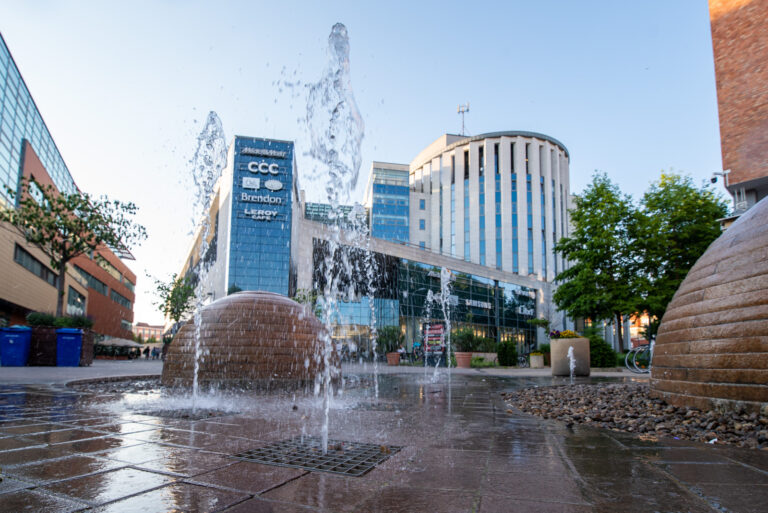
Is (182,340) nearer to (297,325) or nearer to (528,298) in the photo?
(297,325)

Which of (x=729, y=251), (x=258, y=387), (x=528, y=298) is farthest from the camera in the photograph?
(x=528, y=298)

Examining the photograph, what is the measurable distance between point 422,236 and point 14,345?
52302 millimetres

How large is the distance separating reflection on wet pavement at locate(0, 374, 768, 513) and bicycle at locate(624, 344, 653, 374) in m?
9.34

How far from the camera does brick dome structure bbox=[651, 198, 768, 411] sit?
169 inches

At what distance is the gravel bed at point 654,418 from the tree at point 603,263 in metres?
18.7

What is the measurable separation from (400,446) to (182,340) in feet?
18.8

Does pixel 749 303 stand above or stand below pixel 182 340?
above

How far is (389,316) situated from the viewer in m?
40.1

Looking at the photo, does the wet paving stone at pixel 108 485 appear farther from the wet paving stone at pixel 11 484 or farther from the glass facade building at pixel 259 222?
the glass facade building at pixel 259 222

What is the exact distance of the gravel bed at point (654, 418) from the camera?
12.8 feet

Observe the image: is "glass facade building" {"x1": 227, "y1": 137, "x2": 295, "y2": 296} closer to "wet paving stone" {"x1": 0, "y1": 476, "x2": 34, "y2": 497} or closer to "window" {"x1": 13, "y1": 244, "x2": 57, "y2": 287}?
"window" {"x1": 13, "y1": 244, "x2": 57, "y2": 287}

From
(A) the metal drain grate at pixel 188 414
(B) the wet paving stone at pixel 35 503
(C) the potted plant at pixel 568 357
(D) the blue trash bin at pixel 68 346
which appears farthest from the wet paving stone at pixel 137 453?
(D) the blue trash bin at pixel 68 346

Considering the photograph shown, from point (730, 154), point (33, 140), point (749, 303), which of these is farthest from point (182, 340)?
point (33, 140)

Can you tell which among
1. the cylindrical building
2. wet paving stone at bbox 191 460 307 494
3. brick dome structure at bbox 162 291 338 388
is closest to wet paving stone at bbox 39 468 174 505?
wet paving stone at bbox 191 460 307 494
